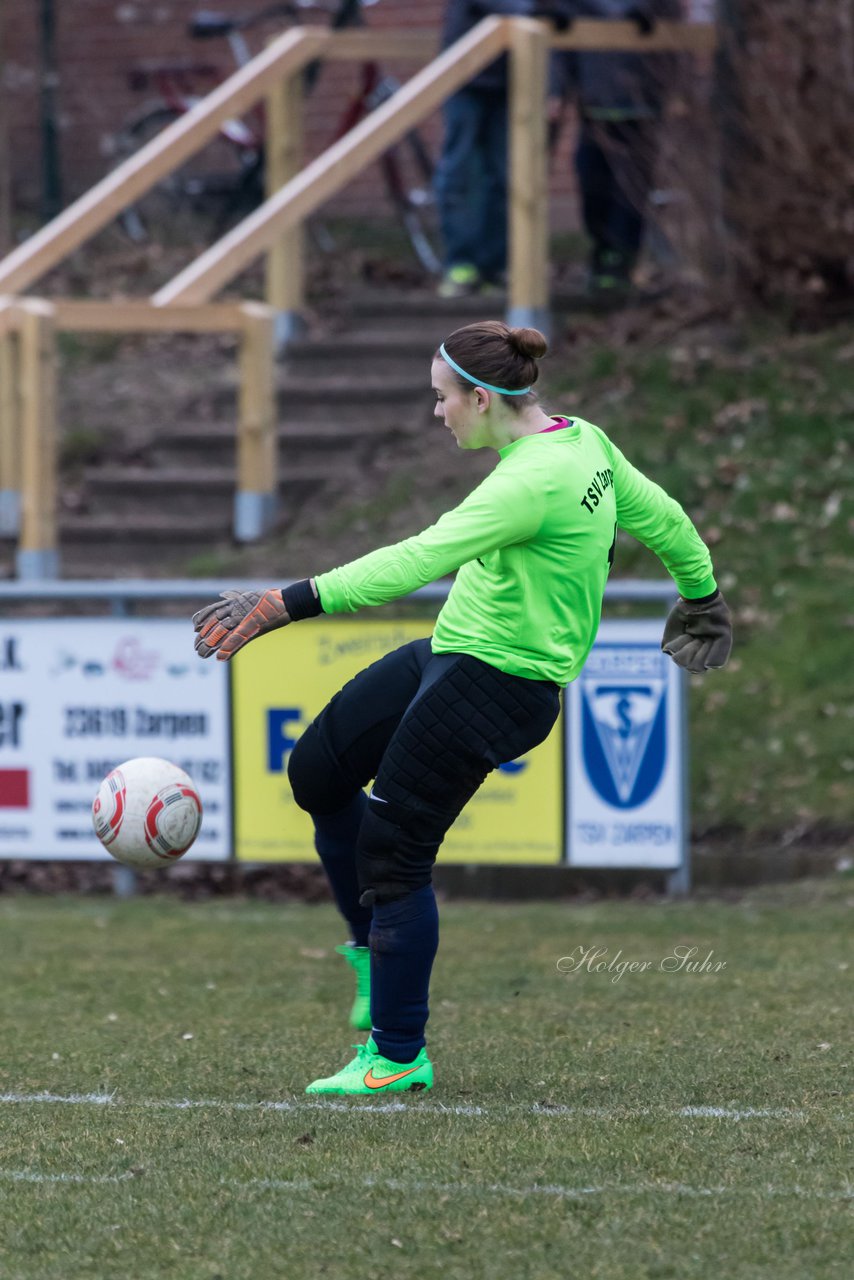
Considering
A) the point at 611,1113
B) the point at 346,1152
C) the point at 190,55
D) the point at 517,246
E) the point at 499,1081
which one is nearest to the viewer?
the point at 346,1152

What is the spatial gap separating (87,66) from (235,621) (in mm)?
15009

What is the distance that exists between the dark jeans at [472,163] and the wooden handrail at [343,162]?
1.35ft

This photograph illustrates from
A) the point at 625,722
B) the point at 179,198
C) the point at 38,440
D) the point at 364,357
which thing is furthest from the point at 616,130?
the point at 625,722

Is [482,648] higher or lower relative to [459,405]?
lower

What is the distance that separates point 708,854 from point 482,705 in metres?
4.84

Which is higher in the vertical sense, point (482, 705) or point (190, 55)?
point (190, 55)

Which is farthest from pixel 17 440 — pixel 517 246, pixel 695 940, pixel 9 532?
pixel 695 940

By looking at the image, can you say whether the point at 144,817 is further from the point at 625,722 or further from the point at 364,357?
the point at 364,357

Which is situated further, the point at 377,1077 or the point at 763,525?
the point at 763,525

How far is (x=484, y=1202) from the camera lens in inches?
162

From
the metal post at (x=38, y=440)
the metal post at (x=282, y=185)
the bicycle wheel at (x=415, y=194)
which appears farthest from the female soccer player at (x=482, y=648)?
the bicycle wheel at (x=415, y=194)

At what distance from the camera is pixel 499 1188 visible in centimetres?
422

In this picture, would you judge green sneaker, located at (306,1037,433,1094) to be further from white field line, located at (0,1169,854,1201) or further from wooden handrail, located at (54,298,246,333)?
wooden handrail, located at (54,298,246,333)

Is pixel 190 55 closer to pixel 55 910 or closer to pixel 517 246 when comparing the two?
pixel 517 246
